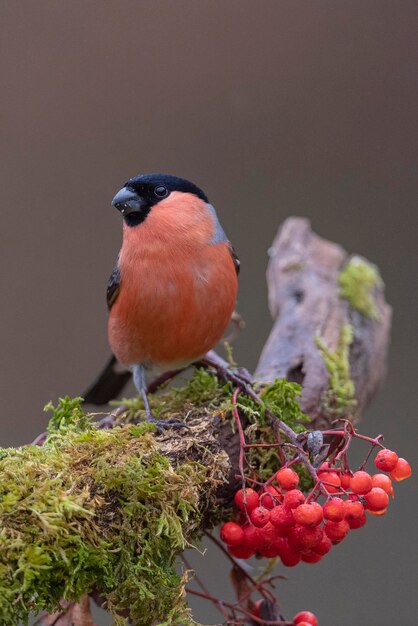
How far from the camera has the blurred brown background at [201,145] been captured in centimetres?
529

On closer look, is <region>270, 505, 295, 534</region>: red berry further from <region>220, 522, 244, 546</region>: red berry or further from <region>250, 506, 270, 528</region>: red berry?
<region>220, 522, 244, 546</region>: red berry

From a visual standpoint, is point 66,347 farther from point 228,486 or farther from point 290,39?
point 228,486

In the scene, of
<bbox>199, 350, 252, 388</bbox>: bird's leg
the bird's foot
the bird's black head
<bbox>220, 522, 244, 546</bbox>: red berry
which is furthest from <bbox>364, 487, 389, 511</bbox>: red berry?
the bird's black head

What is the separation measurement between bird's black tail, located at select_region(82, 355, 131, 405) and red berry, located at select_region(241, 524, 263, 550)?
1476 millimetres

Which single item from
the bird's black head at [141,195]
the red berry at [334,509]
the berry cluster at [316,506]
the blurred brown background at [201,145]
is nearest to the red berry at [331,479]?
the berry cluster at [316,506]

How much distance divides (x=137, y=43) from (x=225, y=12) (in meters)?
0.67

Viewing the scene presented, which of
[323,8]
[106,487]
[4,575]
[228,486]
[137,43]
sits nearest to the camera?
[4,575]

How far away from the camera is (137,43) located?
5223 millimetres

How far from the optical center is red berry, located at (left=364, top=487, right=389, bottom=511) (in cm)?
180

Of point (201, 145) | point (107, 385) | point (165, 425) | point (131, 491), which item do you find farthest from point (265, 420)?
point (201, 145)

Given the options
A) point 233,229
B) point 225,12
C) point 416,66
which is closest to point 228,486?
point 233,229

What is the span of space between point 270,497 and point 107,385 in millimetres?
1648

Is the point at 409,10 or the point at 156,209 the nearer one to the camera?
the point at 156,209

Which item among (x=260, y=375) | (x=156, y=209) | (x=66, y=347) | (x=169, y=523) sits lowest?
(x=66, y=347)
